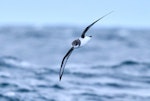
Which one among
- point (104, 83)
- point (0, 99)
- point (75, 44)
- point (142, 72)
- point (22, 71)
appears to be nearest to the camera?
point (75, 44)

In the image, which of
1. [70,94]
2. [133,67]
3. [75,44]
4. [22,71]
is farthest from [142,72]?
[75,44]

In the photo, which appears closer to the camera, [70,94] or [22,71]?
[70,94]

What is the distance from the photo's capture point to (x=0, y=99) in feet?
57.7

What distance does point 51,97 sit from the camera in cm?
1842

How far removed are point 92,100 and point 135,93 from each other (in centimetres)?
284

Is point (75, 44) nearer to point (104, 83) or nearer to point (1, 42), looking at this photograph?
point (104, 83)

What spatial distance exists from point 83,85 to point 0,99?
4.88 meters

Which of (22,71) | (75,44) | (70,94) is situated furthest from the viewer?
(22,71)

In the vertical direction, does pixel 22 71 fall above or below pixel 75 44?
below

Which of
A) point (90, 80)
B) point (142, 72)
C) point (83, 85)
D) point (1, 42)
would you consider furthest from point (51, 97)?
point (1, 42)

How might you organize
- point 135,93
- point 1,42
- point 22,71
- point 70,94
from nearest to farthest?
point 70,94 < point 135,93 < point 22,71 < point 1,42

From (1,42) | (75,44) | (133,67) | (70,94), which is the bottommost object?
(1,42)

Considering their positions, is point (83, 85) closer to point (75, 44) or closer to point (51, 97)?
point (51, 97)

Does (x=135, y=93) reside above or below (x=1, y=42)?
above
